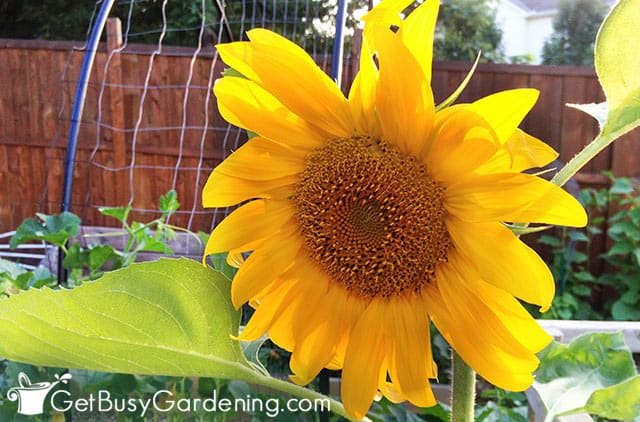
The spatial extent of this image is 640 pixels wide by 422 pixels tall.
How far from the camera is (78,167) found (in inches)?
167

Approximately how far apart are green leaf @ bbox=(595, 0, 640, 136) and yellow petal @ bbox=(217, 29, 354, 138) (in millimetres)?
79

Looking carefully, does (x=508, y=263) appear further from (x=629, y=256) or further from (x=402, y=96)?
(x=629, y=256)

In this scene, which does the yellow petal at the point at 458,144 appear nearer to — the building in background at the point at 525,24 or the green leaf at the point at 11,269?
the green leaf at the point at 11,269

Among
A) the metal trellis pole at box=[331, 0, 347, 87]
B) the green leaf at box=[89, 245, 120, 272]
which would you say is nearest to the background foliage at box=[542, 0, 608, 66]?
the metal trellis pole at box=[331, 0, 347, 87]

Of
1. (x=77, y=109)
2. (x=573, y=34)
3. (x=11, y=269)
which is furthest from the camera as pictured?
(x=573, y=34)

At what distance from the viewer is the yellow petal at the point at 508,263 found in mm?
205

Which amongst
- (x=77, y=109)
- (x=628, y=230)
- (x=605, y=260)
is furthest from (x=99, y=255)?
(x=605, y=260)

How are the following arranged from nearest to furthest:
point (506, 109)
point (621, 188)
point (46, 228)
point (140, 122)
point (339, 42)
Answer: point (506, 109), point (46, 228), point (339, 42), point (621, 188), point (140, 122)

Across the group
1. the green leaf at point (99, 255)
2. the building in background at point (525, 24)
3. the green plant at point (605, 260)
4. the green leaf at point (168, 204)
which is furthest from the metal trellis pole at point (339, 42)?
the building in background at point (525, 24)

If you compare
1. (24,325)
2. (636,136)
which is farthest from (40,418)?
(636,136)

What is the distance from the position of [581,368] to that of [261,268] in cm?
25

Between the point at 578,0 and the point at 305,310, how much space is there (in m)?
3.61

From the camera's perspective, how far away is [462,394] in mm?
251

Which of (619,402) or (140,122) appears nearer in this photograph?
(619,402)
